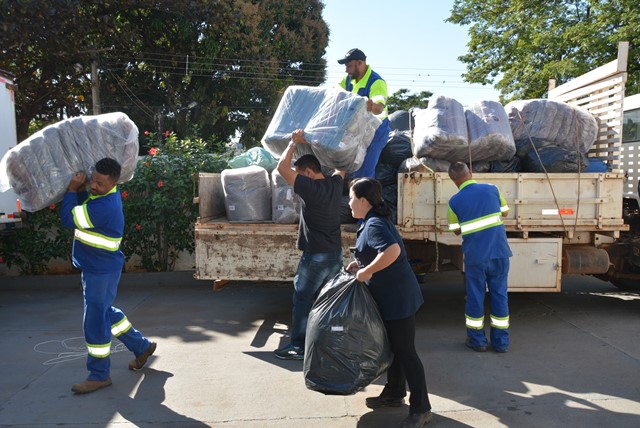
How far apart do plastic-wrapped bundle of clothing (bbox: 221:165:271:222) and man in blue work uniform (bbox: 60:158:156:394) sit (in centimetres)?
171

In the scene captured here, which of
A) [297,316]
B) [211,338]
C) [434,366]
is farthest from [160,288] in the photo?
[434,366]

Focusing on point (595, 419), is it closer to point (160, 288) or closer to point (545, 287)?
point (545, 287)

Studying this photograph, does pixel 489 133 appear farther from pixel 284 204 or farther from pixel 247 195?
pixel 247 195

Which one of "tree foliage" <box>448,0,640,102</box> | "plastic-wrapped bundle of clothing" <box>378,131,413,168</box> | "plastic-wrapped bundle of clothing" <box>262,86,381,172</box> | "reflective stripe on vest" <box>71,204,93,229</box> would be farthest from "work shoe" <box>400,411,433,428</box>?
"tree foliage" <box>448,0,640,102</box>

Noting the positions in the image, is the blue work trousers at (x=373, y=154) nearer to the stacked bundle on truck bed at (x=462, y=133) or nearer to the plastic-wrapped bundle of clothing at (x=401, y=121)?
the stacked bundle on truck bed at (x=462, y=133)

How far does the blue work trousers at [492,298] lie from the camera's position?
479 centimetres

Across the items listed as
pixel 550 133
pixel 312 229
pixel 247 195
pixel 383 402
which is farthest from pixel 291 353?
pixel 550 133

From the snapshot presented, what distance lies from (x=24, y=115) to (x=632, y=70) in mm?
16051

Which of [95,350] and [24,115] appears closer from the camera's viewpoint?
[95,350]

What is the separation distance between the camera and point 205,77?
58.2 feet

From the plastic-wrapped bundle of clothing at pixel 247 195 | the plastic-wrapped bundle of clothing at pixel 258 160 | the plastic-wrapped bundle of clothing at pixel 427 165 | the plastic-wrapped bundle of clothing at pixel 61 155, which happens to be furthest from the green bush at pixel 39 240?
the plastic-wrapped bundle of clothing at pixel 427 165

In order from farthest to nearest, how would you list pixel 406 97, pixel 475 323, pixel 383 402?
pixel 406 97 < pixel 475 323 < pixel 383 402

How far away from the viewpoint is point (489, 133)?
211 inches

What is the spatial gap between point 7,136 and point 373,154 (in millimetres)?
5278
